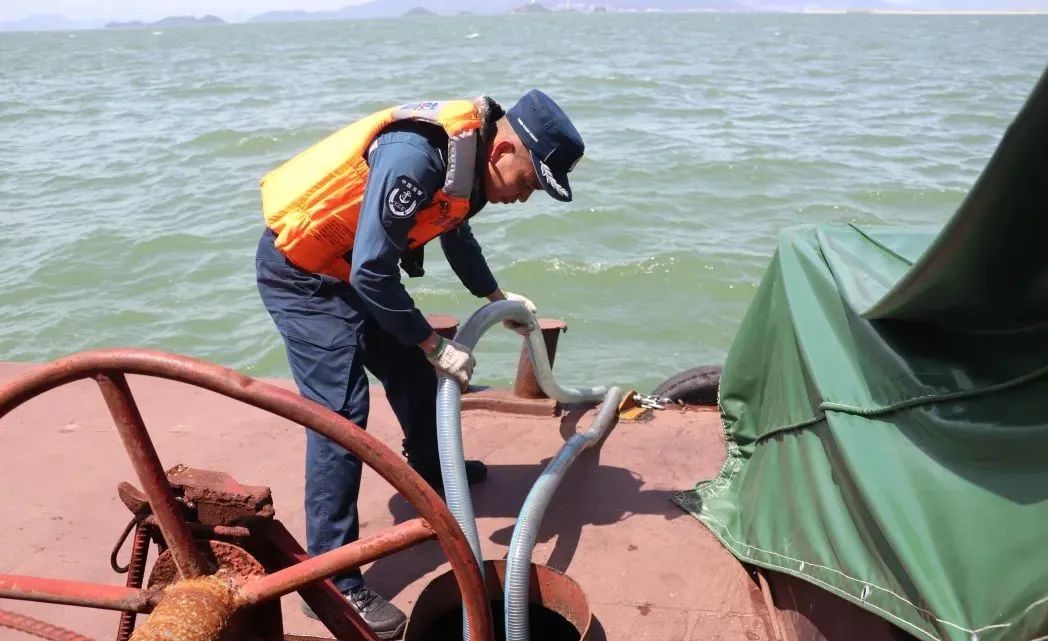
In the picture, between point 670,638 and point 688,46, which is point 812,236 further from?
point 688,46

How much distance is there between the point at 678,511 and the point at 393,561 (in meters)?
1.09

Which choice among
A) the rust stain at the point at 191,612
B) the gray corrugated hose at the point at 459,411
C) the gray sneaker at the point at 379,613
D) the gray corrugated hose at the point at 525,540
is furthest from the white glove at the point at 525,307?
the rust stain at the point at 191,612

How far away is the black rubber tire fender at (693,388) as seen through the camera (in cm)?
507

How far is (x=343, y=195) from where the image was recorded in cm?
305

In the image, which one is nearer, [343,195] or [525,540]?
[525,540]

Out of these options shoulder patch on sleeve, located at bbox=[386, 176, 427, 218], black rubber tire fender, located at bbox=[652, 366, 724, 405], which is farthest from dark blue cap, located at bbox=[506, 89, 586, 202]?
black rubber tire fender, located at bbox=[652, 366, 724, 405]

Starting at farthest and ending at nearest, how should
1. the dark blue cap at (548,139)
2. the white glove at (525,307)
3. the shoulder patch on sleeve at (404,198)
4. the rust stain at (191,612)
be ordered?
1. the white glove at (525,307)
2. the dark blue cap at (548,139)
3. the shoulder patch on sleeve at (404,198)
4. the rust stain at (191,612)

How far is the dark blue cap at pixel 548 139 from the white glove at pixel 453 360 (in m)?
0.56

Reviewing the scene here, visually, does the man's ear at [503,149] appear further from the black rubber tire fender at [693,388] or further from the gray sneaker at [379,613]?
the black rubber tire fender at [693,388]

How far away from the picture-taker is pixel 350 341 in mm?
3146

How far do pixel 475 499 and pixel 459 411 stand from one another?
1.10 m

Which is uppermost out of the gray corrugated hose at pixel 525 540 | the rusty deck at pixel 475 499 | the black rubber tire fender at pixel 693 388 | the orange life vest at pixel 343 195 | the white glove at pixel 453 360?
the orange life vest at pixel 343 195

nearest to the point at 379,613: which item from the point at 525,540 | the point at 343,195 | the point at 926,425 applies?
the point at 525,540

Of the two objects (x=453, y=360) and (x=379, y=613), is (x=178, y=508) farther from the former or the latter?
(x=379, y=613)
